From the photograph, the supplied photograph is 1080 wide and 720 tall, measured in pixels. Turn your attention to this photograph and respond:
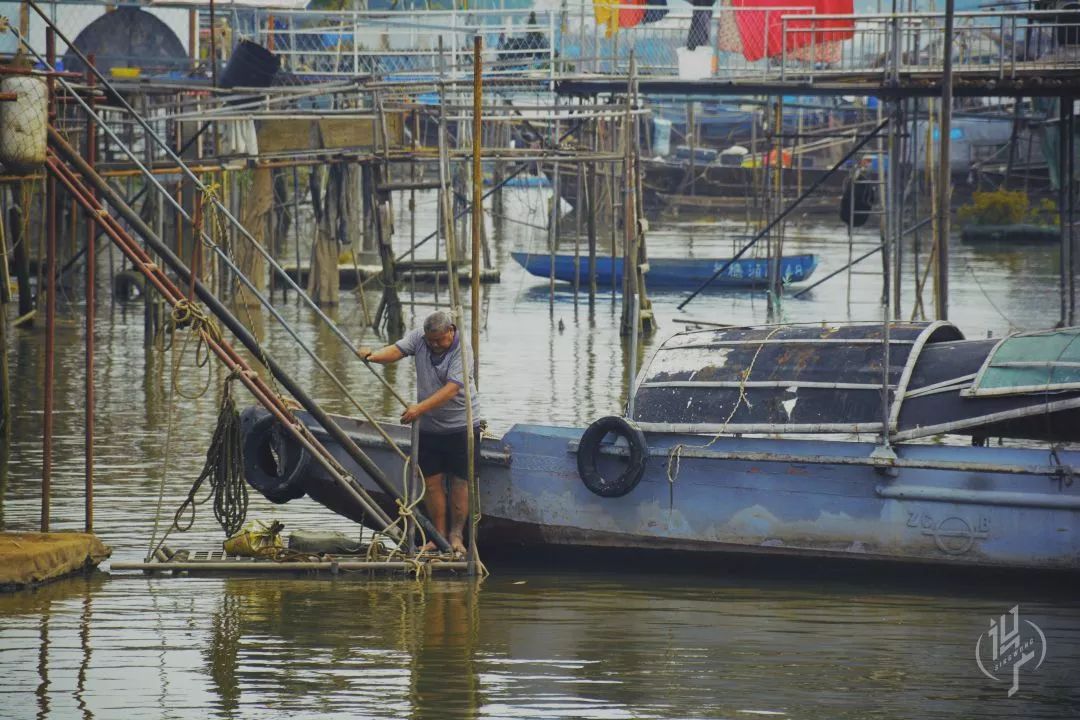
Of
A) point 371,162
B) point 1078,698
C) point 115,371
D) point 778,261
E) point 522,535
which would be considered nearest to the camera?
point 1078,698

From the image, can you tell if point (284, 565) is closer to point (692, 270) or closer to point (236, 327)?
point (236, 327)

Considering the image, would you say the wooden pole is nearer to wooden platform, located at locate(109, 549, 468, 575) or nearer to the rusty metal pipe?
wooden platform, located at locate(109, 549, 468, 575)

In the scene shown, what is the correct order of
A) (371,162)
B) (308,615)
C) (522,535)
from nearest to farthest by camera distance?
(308,615), (522,535), (371,162)

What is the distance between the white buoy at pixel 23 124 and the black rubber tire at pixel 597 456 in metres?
3.68

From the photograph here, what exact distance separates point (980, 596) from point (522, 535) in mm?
2873

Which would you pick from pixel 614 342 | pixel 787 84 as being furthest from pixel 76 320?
pixel 787 84

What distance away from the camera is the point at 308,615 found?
9.23 metres

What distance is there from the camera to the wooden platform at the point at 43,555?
31.2 feet

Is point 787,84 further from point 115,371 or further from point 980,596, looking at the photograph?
point 980,596

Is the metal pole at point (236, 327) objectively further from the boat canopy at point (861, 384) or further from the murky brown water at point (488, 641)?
the boat canopy at point (861, 384)

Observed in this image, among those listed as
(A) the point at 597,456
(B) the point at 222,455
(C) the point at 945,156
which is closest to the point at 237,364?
(B) the point at 222,455

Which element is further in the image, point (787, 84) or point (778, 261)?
point (778, 261)

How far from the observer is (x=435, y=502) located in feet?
34.3

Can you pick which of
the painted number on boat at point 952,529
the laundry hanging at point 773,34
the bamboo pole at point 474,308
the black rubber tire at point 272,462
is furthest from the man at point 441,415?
the laundry hanging at point 773,34
